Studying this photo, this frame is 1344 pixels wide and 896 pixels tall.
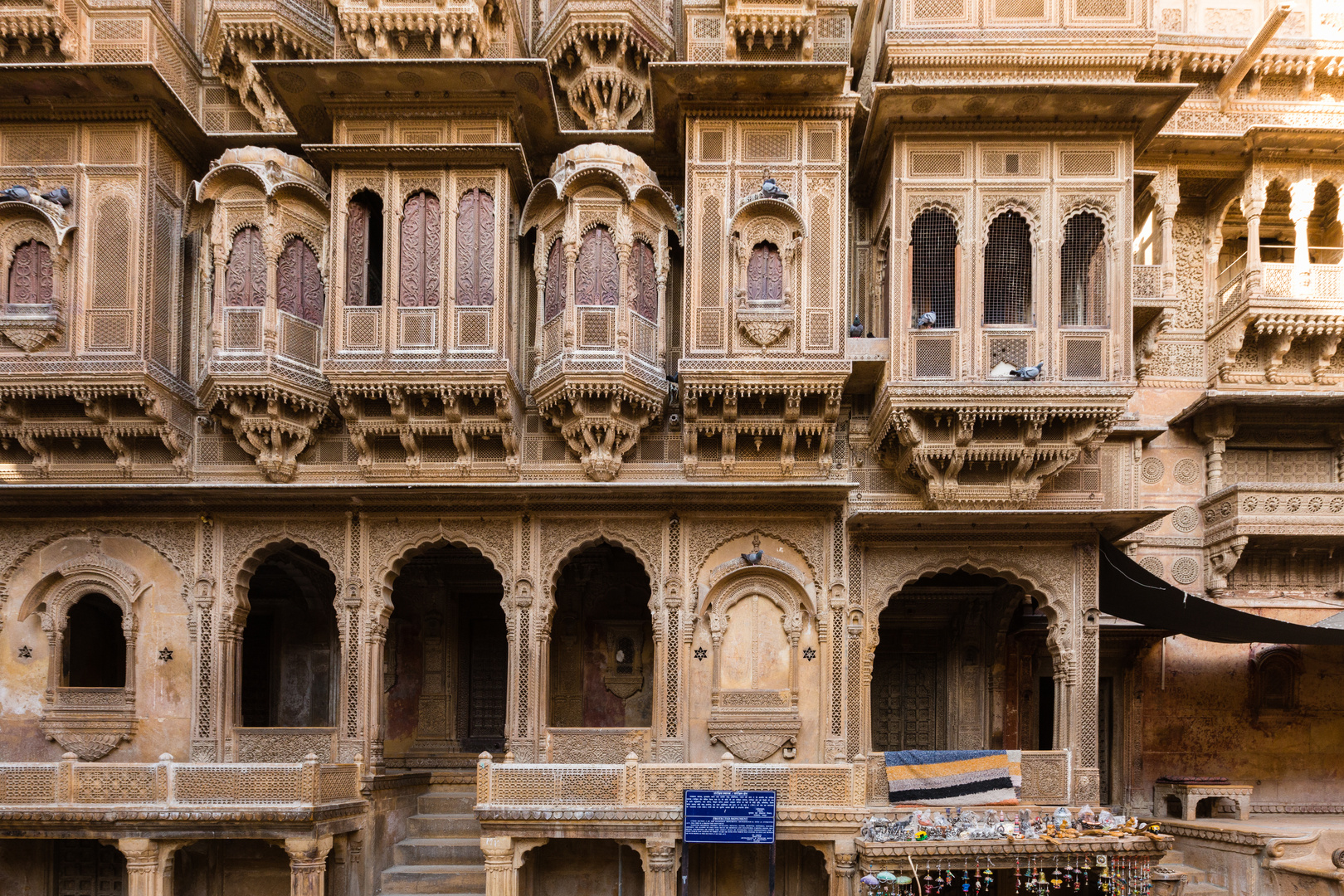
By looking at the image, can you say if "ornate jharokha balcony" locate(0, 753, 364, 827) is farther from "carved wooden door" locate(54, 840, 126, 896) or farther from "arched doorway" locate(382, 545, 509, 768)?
"arched doorway" locate(382, 545, 509, 768)

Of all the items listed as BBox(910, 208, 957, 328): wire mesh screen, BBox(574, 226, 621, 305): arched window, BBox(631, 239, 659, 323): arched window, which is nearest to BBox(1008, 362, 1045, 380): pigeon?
BBox(910, 208, 957, 328): wire mesh screen

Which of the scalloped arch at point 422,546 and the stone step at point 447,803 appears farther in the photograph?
the stone step at point 447,803

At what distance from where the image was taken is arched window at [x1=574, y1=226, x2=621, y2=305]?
14492 millimetres

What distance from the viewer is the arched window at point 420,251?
14.7 m

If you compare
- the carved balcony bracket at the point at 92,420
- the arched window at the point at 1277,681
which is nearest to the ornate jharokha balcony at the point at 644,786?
the carved balcony bracket at the point at 92,420

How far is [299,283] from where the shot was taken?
15.1m

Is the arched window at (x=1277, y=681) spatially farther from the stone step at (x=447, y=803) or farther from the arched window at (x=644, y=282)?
the stone step at (x=447, y=803)

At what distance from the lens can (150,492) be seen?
1450cm

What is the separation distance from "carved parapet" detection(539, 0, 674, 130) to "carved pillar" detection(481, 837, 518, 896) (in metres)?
10.3

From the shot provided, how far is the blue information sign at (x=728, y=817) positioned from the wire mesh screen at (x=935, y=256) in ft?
22.3

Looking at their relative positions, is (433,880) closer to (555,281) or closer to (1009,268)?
(555,281)

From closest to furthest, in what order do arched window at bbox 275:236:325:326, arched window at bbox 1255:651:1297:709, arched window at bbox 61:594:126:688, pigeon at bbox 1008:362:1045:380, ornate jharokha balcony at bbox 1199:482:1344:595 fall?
pigeon at bbox 1008:362:1045:380
arched window at bbox 275:236:325:326
ornate jharokha balcony at bbox 1199:482:1344:595
arched window at bbox 61:594:126:688
arched window at bbox 1255:651:1297:709

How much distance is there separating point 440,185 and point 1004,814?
37.6 feet

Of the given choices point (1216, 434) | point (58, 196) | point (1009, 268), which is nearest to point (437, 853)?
point (58, 196)
